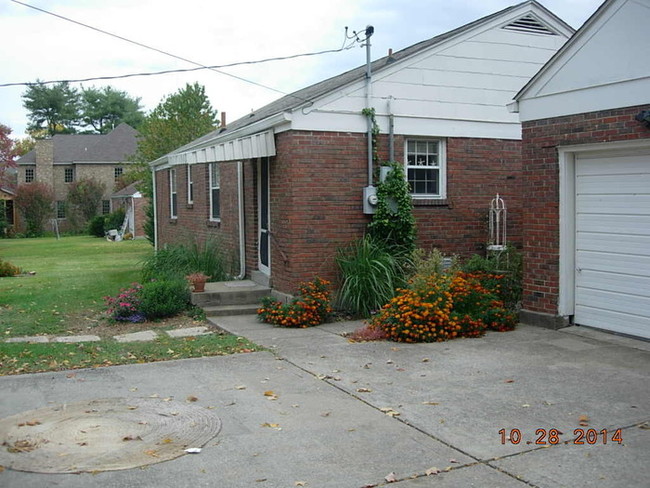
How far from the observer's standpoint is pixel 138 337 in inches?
393

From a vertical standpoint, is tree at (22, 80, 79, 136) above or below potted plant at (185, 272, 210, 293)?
above

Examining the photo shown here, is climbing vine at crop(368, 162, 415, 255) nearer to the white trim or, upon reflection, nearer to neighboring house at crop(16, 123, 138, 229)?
the white trim

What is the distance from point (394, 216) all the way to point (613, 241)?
3.78 meters

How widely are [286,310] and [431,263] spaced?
93.0 inches

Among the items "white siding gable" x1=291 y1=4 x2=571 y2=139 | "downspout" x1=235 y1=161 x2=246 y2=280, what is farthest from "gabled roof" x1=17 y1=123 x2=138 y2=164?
"white siding gable" x1=291 y1=4 x2=571 y2=139

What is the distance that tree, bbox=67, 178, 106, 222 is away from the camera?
1998 inches

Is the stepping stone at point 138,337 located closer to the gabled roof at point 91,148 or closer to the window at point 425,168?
the window at point 425,168

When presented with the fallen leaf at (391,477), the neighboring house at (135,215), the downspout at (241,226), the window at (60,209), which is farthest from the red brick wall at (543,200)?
the window at (60,209)

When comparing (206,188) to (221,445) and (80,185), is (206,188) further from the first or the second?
(80,185)

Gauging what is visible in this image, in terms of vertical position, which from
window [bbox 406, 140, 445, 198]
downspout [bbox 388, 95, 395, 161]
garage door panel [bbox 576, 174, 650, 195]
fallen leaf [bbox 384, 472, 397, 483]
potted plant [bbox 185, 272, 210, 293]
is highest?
downspout [bbox 388, 95, 395, 161]

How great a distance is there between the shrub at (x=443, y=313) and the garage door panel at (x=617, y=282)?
114 cm

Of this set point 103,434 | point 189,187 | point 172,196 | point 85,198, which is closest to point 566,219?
point 103,434

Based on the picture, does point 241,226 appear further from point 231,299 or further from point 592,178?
point 592,178

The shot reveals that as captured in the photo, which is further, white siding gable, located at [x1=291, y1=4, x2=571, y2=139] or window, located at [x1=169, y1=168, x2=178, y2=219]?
window, located at [x1=169, y1=168, x2=178, y2=219]
